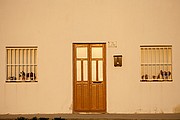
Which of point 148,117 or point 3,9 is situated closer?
point 148,117

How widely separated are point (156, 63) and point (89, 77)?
2697 mm

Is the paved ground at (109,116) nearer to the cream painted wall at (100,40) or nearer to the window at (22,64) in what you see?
the cream painted wall at (100,40)

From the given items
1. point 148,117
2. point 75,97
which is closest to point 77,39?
point 75,97

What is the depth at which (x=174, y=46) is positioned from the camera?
11.1 metres

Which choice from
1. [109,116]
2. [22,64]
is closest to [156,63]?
[109,116]

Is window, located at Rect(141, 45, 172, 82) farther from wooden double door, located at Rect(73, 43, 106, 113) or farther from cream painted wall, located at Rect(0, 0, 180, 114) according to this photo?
wooden double door, located at Rect(73, 43, 106, 113)

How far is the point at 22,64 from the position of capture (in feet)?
37.5

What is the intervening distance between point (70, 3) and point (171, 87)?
5071 mm

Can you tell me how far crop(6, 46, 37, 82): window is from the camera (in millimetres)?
11398

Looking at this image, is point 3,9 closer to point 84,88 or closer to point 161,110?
point 84,88

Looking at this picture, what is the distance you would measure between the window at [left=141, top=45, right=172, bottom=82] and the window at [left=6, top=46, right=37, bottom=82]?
4315 mm

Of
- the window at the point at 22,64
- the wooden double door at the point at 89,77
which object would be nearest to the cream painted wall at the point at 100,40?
the wooden double door at the point at 89,77

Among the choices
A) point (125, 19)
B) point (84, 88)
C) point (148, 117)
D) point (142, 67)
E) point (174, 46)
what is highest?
point (125, 19)

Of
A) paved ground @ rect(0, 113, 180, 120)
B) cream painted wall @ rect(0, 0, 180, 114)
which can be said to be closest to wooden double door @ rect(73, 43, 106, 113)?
cream painted wall @ rect(0, 0, 180, 114)
